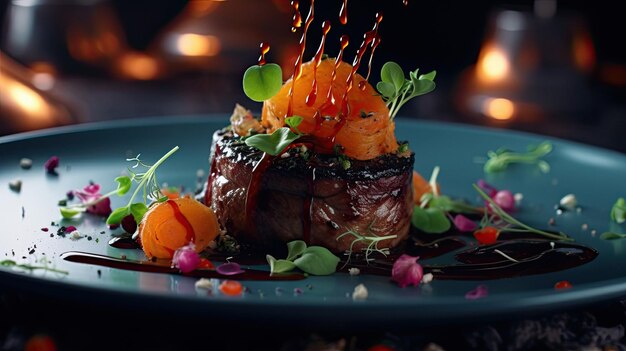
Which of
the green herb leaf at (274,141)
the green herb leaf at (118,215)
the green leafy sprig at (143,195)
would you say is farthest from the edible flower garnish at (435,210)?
the green herb leaf at (118,215)

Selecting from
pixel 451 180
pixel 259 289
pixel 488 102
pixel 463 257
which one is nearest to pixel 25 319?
pixel 259 289

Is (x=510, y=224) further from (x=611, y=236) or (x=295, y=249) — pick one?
(x=295, y=249)

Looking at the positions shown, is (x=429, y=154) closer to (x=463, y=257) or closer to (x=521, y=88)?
(x=463, y=257)

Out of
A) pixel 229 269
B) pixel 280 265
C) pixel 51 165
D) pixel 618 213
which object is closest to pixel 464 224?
pixel 618 213

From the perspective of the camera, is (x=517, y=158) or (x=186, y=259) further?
(x=517, y=158)

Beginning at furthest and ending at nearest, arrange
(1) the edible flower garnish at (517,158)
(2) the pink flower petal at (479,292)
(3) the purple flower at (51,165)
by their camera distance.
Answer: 1. (1) the edible flower garnish at (517,158)
2. (3) the purple flower at (51,165)
3. (2) the pink flower petal at (479,292)

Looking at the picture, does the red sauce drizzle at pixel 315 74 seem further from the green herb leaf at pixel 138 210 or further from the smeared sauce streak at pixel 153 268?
the green herb leaf at pixel 138 210

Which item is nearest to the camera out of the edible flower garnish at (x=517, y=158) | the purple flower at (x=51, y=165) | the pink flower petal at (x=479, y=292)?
the pink flower petal at (x=479, y=292)
